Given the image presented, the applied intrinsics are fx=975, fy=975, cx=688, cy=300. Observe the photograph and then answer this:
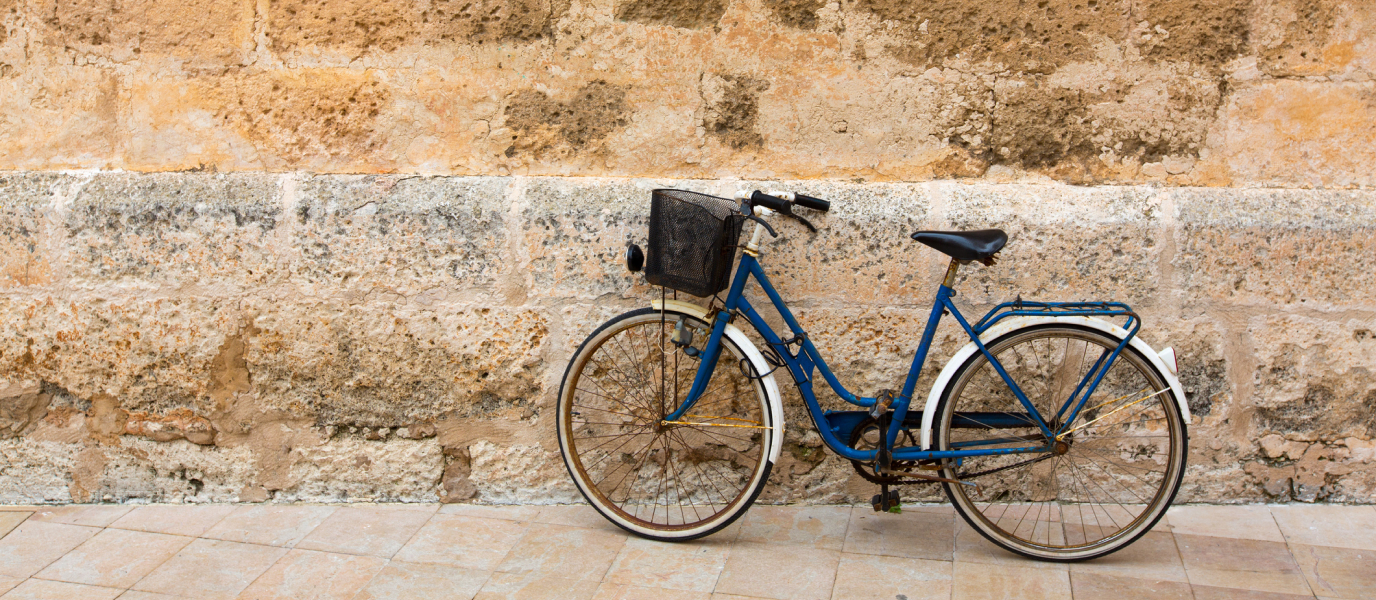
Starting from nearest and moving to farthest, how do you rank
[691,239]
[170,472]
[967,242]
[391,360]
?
[967,242] < [691,239] < [391,360] < [170,472]

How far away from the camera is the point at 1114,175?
3150 millimetres

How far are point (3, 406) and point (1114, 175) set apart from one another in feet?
12.5

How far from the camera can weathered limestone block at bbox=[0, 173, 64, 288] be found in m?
3.23

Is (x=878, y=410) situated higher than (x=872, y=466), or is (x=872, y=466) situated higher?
(x=878, y=410)

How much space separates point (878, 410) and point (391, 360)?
1.61 m

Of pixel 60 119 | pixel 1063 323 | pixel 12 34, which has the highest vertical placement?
pixel 12 34

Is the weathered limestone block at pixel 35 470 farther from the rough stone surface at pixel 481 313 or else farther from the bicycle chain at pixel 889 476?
the bicycle chain at pixel 889 476

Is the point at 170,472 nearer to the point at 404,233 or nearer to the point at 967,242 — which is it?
the point at 404,233

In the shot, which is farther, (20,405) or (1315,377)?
(20,405)

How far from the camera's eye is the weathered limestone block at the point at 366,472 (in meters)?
3.36

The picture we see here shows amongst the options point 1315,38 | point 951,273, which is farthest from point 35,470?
point 1315,38

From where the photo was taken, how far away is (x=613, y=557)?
2979mm

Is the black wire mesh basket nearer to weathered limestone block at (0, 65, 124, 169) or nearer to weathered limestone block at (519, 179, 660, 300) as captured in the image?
weathered limestone block at (519, 179, 660, 300)

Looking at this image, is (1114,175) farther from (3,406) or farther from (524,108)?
(3,406)
